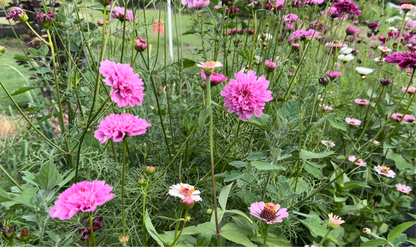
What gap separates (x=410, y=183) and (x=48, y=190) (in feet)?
4.04

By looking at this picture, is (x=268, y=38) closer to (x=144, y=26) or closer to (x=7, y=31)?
(x=144, y=26)

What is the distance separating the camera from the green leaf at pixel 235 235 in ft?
1.79

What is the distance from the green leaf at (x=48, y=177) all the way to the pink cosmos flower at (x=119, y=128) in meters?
0.10

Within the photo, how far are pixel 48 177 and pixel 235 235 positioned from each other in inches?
13.8

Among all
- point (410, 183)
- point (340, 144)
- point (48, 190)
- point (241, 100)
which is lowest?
point (410, 183)

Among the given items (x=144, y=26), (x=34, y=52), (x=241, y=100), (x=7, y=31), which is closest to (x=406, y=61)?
(x=241, y=100)

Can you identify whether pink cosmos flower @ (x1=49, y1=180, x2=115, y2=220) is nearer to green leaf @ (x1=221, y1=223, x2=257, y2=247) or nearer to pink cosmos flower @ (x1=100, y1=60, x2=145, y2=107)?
pink cosmos flower @ (x1=100, y1=60, x2=145, y2=107)

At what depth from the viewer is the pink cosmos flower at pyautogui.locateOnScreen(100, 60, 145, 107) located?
493 millimetres

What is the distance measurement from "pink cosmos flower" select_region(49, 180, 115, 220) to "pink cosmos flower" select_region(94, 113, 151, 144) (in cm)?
7

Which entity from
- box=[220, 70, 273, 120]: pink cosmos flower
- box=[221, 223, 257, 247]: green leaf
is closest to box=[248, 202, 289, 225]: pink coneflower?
box=[221, 223, 257, 247]: green leaf

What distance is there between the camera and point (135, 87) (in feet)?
1.72

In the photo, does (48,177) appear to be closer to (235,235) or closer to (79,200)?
(79,200)

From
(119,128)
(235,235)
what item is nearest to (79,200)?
(119,128)

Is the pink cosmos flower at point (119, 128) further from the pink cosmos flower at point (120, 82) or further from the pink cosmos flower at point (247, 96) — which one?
the pink cosmos flower at point (247, 96)
